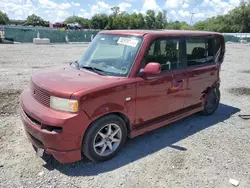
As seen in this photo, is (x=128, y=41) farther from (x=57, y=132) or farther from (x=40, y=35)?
(x=40, y=35)

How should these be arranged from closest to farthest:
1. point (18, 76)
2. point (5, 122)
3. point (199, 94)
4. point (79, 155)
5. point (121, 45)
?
point (79, 155), point (121, 45), point (5, 122), point (199, 94), point (18, 76)

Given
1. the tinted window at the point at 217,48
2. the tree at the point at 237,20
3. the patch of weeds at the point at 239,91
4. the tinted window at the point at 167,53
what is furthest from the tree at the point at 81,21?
the tinted window at the point at 167,53

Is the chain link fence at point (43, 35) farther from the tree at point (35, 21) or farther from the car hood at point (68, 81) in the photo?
the tree at point (35, 21)

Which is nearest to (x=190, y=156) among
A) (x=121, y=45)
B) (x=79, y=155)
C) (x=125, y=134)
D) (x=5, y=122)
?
(x=125, y=134)

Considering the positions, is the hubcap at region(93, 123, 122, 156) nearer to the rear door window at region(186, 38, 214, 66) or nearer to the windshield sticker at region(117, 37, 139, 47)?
the windshield sticker at region(117, 37, 139, 47)

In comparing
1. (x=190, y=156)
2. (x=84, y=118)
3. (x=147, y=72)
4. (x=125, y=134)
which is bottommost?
(x=190, y=156)

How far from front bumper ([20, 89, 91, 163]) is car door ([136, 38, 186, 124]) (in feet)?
3.50

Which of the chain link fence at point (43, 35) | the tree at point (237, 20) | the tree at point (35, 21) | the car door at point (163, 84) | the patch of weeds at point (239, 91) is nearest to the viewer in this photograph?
the car door at point (163, 84)

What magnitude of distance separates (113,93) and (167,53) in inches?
55.9

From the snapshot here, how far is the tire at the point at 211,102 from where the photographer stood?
17.8 ft

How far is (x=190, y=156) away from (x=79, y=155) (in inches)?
68.6

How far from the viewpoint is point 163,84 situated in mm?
4039

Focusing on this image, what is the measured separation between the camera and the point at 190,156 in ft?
12.5

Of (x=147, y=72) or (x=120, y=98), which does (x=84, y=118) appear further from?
(x=147, y=72)
